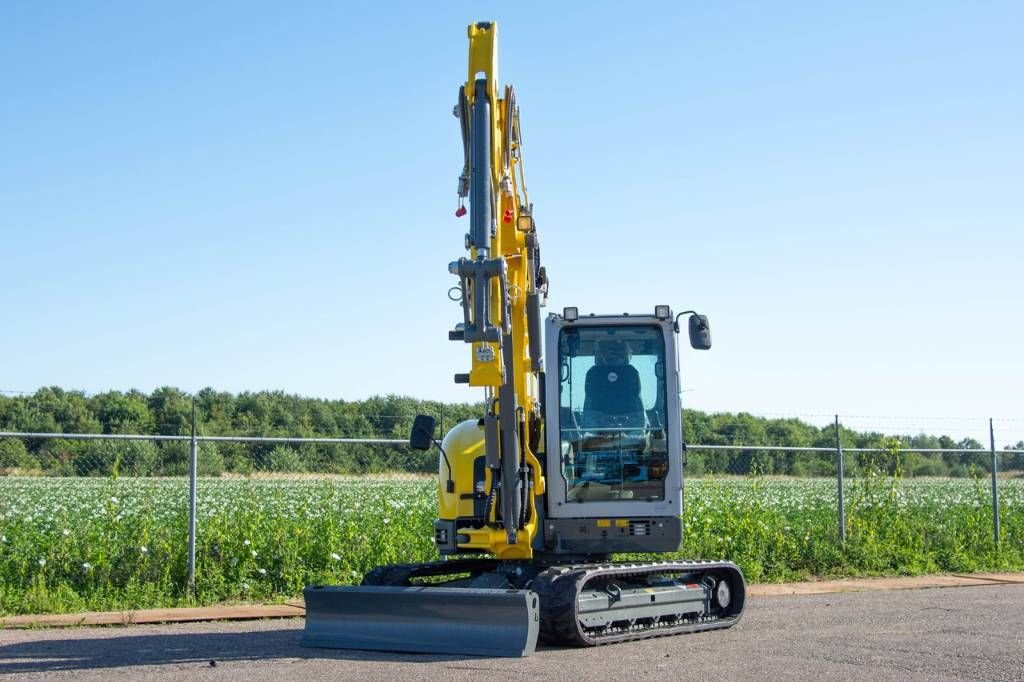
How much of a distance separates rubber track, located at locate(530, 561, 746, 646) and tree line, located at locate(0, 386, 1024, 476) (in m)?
4.17

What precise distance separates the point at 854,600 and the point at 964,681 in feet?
17.1

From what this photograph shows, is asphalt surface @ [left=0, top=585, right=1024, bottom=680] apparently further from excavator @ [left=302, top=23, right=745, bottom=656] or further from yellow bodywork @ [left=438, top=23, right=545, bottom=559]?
yellow bodywork @ [left=438, top=23, right=545, bottom=559]

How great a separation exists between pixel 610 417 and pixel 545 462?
2.24 ft

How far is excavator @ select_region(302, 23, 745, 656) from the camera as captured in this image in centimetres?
940

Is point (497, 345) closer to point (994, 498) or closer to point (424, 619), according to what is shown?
point (424, 619)

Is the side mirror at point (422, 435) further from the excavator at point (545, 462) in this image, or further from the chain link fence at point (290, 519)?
the chain link fence at point (290, 519)

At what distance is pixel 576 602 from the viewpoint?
30.1 feet

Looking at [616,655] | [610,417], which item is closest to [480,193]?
[610,417]

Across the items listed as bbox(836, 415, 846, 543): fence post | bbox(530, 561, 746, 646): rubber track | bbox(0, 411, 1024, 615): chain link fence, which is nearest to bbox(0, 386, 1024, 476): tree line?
bbox(0, 411, 1024, 615): chain link fence

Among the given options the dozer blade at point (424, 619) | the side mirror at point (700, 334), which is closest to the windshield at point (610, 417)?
the side mirror at point (700, 334)

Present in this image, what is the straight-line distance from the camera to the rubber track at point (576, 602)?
30.1 ft

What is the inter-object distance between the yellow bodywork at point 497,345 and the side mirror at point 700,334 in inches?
55.6

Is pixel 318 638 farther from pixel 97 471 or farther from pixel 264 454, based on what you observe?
pixel 264 454

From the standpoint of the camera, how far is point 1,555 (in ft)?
41.1
